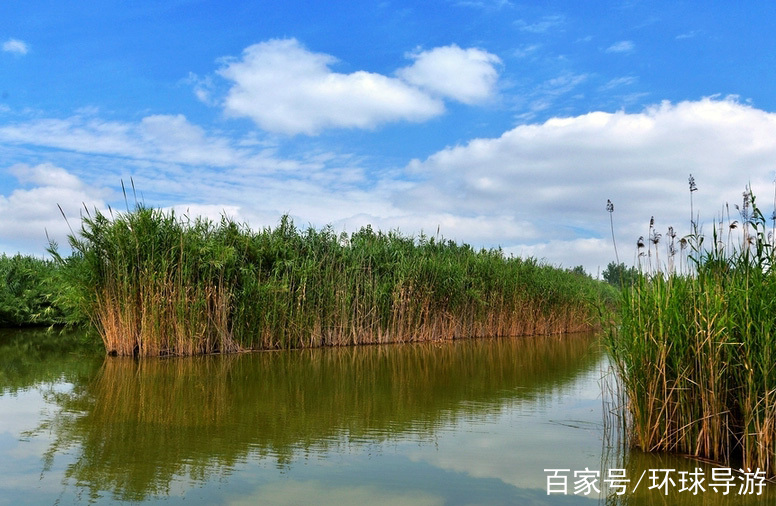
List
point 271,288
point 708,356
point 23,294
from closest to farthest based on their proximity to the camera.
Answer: point 708,356 → point 271,288 → point 23,294

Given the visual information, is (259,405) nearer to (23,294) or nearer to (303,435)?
(303,435)

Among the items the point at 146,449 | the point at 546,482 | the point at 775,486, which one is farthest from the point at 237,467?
the point at 775,486

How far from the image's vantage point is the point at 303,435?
223 inches

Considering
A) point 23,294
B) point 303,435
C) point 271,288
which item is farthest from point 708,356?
point 23,294

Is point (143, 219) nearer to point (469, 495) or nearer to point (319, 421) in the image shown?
point (319, 421)

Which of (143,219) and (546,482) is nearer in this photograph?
(546,482)

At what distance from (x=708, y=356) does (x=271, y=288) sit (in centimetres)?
883

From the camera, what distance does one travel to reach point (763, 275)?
459 centimetres

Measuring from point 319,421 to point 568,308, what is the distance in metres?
16.2

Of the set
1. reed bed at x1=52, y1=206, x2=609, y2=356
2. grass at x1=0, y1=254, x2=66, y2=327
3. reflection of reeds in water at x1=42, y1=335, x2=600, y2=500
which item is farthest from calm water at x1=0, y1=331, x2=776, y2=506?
grass at x1=0, y1=254, x2=66, y2=327

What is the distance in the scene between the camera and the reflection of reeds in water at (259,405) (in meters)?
4.91

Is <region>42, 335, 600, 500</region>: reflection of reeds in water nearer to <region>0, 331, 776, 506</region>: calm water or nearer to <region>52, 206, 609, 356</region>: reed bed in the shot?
<region>0, 331, 776, 506</region>: calm water

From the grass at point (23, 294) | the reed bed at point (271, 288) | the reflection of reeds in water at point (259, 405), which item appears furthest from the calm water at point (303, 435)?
the grass at point (23, 294)

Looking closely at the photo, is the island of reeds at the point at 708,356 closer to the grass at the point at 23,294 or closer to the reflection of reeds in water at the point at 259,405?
the reflection of reeds in water at the point at 259,405
